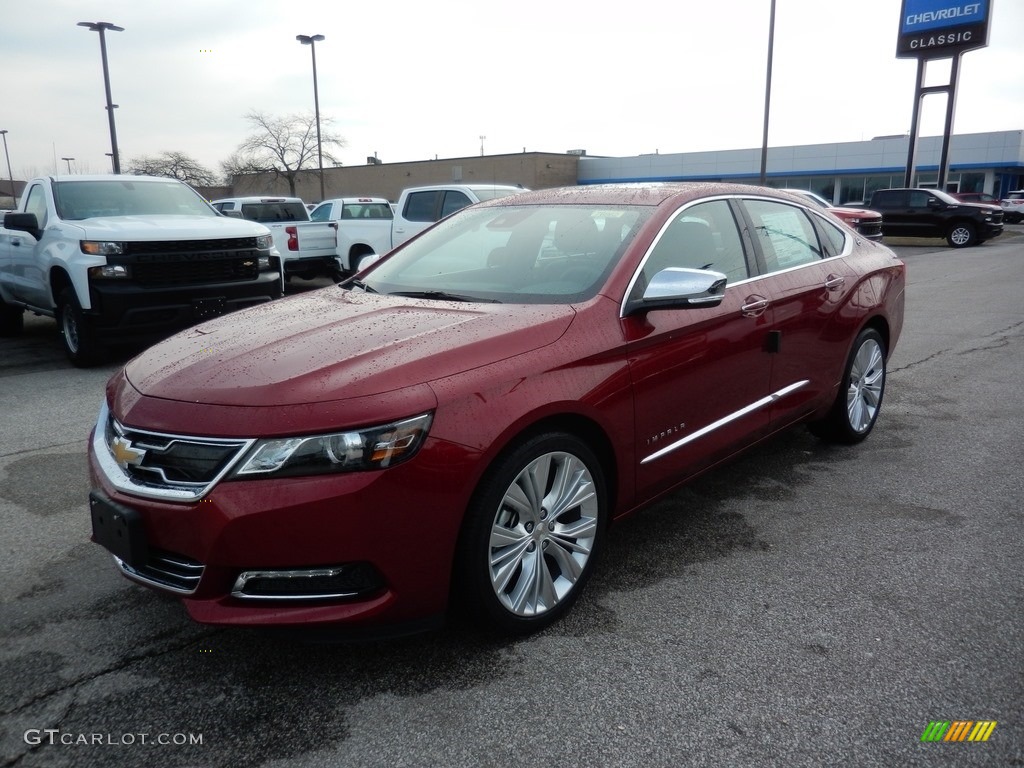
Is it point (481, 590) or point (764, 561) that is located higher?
point (481, 590)

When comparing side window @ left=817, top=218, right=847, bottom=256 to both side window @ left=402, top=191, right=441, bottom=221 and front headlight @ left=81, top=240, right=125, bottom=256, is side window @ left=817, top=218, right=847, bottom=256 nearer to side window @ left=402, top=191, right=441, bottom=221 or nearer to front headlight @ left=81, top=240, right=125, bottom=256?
front headlight @ left=81, top=240, right=125, bottom=256

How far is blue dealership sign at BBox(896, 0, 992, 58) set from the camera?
3011cm

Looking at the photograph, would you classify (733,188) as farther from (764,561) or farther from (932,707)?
(932,707)

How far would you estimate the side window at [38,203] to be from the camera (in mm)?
8641

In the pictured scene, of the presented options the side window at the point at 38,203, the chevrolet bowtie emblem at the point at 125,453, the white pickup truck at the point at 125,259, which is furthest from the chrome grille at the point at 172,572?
the side window at the point at 38,203

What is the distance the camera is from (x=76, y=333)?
7.85 m

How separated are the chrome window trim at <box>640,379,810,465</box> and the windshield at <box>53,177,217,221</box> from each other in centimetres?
704

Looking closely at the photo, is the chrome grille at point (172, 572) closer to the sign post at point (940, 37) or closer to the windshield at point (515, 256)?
the windshield at point (515, 256)

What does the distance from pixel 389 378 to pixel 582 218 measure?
1.62 m

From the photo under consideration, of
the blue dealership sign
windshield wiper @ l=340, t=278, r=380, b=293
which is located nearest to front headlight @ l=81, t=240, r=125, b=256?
windshield wiper @ l=340, t=278, r=380, b=293

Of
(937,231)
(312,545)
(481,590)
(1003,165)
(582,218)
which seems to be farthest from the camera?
(1003,165)

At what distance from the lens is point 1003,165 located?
46.1 m

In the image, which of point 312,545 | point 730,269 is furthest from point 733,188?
point 312,545

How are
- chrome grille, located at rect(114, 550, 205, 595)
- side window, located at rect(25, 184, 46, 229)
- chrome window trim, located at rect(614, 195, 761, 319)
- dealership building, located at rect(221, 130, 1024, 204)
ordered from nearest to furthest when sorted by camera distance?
chrome grille, located at rect(114, 550, 205, 595)
chrome window trim, located at rect(614, 195, 761, 319)
side window, located at rect(25, 184, 46, 229)
dealership building, located at rect(221, 130, 1024, 204)
